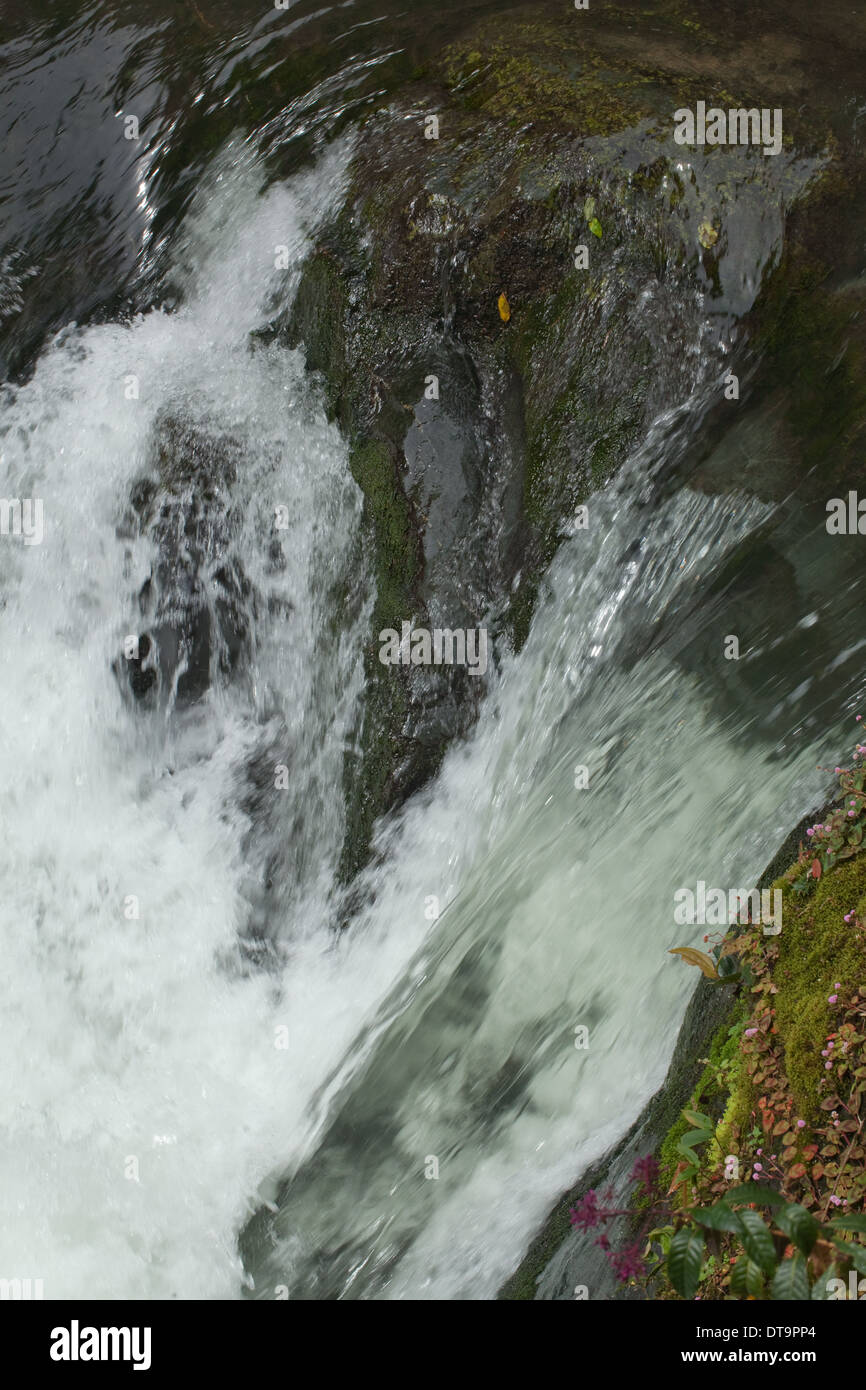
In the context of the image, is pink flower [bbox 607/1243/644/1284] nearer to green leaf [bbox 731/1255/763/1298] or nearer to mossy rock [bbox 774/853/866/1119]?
green leaf [bbox 731/1255/763/1298]

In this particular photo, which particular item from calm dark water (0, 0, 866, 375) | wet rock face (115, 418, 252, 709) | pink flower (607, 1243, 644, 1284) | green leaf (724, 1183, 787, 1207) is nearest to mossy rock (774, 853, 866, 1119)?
green leaf (724, 1183, 787, 1207)

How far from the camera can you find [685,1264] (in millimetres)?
2988

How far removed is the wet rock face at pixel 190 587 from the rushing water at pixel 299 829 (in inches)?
3.1

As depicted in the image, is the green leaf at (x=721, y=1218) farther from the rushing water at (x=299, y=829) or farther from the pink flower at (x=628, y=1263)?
the rushing water at (x=299, y=829)

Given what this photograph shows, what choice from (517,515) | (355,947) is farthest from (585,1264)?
(517,515)

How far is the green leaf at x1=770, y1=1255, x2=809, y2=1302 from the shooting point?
112 inches

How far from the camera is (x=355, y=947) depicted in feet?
19.0

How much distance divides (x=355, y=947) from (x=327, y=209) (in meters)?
4.12

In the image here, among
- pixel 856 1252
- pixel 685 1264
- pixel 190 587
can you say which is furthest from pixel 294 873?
pixel 856 1252

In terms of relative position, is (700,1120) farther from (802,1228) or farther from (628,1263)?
(802,1228)

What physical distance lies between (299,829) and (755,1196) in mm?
3484

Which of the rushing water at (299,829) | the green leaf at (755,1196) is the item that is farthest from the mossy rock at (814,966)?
the rushing water at (299,829)
